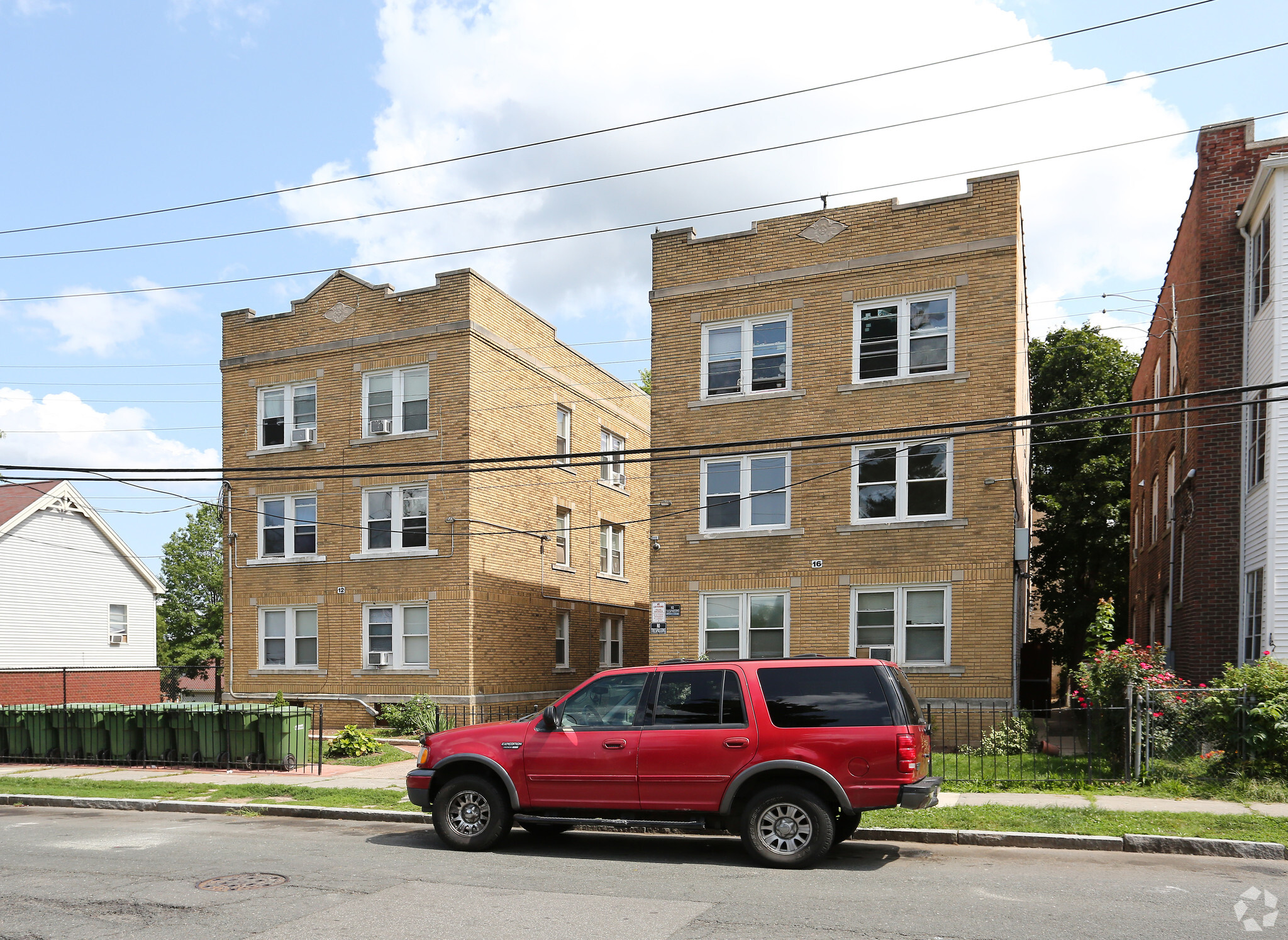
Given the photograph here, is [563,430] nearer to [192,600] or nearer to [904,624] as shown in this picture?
[904,624]

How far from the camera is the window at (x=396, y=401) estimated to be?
25625mm

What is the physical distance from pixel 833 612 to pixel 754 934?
13523mm

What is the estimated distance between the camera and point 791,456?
21.1 m

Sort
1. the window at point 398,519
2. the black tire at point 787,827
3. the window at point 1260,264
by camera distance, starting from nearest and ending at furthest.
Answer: the black tire at point 787,827
the window at point 1260,264
the window at point 398,519

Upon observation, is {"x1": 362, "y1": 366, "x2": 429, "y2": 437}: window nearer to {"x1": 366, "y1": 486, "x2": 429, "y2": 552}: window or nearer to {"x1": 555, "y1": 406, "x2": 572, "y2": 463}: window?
{"x1": 366, "y1": 486, "x2": 429, "y2": 552}: window

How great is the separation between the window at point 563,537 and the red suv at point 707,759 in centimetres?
1810

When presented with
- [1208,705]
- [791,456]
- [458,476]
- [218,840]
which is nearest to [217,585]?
[458,476]

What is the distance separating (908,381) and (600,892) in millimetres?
13706

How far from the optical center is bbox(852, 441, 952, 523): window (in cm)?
1984

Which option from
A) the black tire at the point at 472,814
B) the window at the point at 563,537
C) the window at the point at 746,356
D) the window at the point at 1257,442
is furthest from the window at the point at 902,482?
the black tire at the point at 472,814

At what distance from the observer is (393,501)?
25750 mm

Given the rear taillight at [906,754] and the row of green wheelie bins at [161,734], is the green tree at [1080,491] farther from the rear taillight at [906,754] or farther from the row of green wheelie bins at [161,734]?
the rear taillight at [906,754]

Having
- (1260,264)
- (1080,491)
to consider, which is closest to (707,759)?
(1260,264)

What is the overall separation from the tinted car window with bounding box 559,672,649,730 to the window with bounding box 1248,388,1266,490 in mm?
11884
